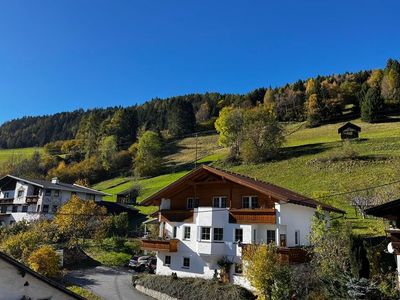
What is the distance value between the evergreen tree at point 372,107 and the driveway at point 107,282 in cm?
9373

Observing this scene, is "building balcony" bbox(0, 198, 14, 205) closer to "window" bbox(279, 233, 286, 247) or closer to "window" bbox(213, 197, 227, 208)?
"window" bbox(213, 197, 227, 208)

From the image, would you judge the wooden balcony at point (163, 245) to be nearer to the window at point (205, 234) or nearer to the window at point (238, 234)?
the window at point (205, 234)

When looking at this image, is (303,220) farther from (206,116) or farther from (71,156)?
(206,116)

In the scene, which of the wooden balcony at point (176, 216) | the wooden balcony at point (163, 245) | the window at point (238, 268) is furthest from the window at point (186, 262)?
the window at point (238, 268)

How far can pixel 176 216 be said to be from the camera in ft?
116

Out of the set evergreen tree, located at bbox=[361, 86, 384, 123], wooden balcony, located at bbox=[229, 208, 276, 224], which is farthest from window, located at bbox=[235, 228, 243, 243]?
evergreen tree, located at bbox=[361, 86, 384, 123]

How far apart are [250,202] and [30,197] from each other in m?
45.6

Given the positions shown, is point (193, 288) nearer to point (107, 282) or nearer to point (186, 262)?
point (186, 262)

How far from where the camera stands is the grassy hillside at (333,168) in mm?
52250

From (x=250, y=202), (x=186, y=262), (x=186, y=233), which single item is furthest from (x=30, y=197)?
(x=250, y=202)

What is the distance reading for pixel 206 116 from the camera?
162250mm

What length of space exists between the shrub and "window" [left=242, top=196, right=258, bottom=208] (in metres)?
17.7

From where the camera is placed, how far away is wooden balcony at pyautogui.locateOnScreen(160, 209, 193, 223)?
1357 inches

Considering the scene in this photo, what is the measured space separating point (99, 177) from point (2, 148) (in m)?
Result: 82.7
